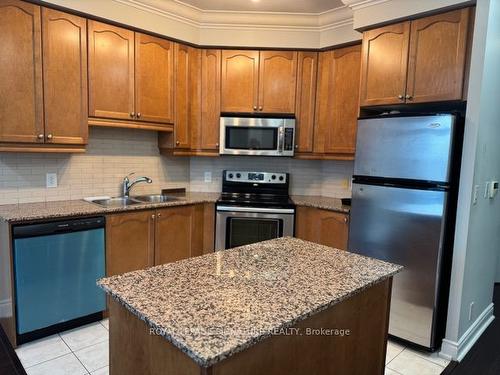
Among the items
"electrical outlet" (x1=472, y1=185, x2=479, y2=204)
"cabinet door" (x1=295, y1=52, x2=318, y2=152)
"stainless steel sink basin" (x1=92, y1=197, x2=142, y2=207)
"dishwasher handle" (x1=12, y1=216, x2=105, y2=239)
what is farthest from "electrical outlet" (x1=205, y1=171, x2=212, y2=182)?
"electrical outlet" (x1=472, y1=185, x2=479, y2=204)

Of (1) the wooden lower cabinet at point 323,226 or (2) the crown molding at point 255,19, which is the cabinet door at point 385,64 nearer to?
(2) the crown molding at point 255,19

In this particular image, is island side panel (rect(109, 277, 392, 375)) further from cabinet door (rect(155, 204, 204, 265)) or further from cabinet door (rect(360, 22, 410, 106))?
cabinet door (rect(155, 204, 204, 265))

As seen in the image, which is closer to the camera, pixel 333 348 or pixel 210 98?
pixel 333 348

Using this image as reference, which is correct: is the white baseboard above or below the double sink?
below

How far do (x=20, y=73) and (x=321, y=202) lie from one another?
2690 mm

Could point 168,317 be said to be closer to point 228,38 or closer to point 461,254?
point 461,254

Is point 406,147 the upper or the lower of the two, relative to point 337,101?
lower

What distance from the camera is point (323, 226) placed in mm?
3164

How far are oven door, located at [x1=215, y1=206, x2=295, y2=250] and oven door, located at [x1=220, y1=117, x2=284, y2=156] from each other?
0.61m

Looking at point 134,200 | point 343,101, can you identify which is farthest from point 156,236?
point 343,101

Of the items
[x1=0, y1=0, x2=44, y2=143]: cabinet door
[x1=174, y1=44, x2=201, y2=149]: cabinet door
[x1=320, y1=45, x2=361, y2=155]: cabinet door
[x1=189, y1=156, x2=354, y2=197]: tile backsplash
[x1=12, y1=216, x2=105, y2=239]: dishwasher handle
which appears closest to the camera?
[x1=12, y1=216, x2=105, y2=239]: dishwasher handle

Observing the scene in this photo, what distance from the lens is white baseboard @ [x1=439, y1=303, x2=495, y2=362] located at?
2.36 meters

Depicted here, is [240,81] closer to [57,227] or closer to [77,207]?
[77,207]

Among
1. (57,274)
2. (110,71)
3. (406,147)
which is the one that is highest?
(110,71)
